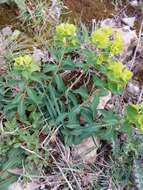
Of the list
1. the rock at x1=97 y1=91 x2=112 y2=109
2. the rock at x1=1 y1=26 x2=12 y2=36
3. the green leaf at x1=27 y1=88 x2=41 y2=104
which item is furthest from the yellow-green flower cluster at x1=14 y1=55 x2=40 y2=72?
the rock at x1=1 y1=26 x2=12 y2=36

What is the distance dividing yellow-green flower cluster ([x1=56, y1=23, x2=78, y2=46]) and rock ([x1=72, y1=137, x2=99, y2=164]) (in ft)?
1.40

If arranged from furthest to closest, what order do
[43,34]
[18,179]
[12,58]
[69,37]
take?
[43,34]
[12,58]
[18,179]
[69,37]

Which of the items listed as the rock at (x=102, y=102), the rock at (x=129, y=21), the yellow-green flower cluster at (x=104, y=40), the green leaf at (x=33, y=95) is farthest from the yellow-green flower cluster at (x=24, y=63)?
the rock at (x=129, y=21)

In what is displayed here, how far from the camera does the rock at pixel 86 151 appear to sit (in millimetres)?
1911

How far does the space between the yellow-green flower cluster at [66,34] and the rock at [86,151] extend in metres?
0.43

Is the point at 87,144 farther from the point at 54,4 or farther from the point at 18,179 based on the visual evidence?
the point at 54,4

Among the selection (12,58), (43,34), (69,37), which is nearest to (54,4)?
(43,34)

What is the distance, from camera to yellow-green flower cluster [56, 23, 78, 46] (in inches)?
66.4

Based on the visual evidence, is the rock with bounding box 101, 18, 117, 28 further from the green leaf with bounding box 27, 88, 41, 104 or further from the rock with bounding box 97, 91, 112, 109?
the green leaf with bounding box 27, 88, 41, 104

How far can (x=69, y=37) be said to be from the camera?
173 cm

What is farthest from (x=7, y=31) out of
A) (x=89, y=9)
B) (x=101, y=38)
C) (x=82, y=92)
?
(x=101, y=38)

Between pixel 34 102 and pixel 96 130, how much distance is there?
10.6 inches

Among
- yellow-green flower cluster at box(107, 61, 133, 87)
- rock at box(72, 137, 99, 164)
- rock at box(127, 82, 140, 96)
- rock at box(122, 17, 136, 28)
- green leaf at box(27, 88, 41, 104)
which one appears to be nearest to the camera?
yellow-green flower cluster at box(107, 61, 133, 87)

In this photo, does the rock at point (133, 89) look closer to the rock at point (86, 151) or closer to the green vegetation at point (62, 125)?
the green vegetation at point (62, 125)
